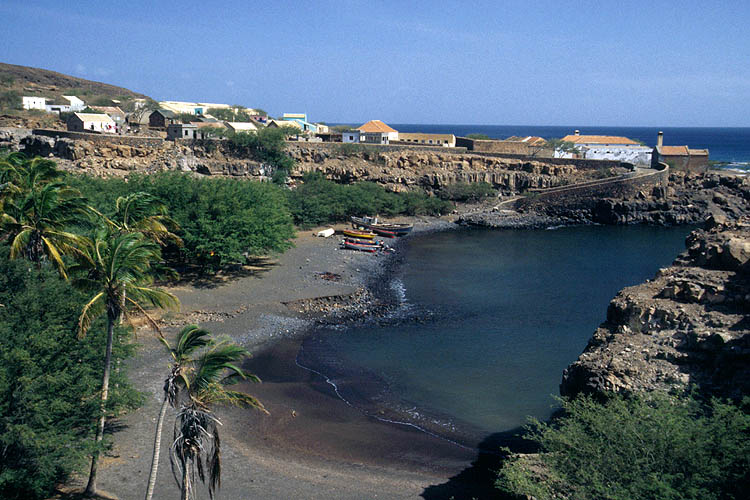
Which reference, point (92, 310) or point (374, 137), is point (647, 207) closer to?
point (374, 137)

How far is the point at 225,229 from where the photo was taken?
3619cm

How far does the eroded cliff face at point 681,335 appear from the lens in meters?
17.5

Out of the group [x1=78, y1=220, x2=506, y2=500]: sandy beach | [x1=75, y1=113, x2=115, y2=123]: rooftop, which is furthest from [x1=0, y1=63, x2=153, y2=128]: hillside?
[x1=78, y1=220, x2=506, y2=500]: sandy beach

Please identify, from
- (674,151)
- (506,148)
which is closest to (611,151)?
(674,151)

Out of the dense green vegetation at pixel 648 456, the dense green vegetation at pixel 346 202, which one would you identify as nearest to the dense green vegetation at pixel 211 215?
the dense green vegetation at pixel 346 202

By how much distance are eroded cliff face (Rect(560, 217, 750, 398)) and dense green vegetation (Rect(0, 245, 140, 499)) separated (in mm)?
14611

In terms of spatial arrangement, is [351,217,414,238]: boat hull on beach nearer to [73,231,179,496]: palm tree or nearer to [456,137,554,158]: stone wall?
[456,137,554,158]: stone wall

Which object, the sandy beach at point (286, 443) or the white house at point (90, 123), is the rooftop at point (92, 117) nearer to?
the white house at point (90, 123)

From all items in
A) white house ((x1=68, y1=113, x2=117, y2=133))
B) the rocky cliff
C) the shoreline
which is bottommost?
the shoreline

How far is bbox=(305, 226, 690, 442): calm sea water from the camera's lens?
25250mm

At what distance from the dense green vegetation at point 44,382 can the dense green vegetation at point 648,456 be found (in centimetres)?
1124

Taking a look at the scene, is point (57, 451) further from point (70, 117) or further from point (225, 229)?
point (70, 117)

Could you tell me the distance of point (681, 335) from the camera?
19094 mm

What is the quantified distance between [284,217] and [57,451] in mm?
28139
